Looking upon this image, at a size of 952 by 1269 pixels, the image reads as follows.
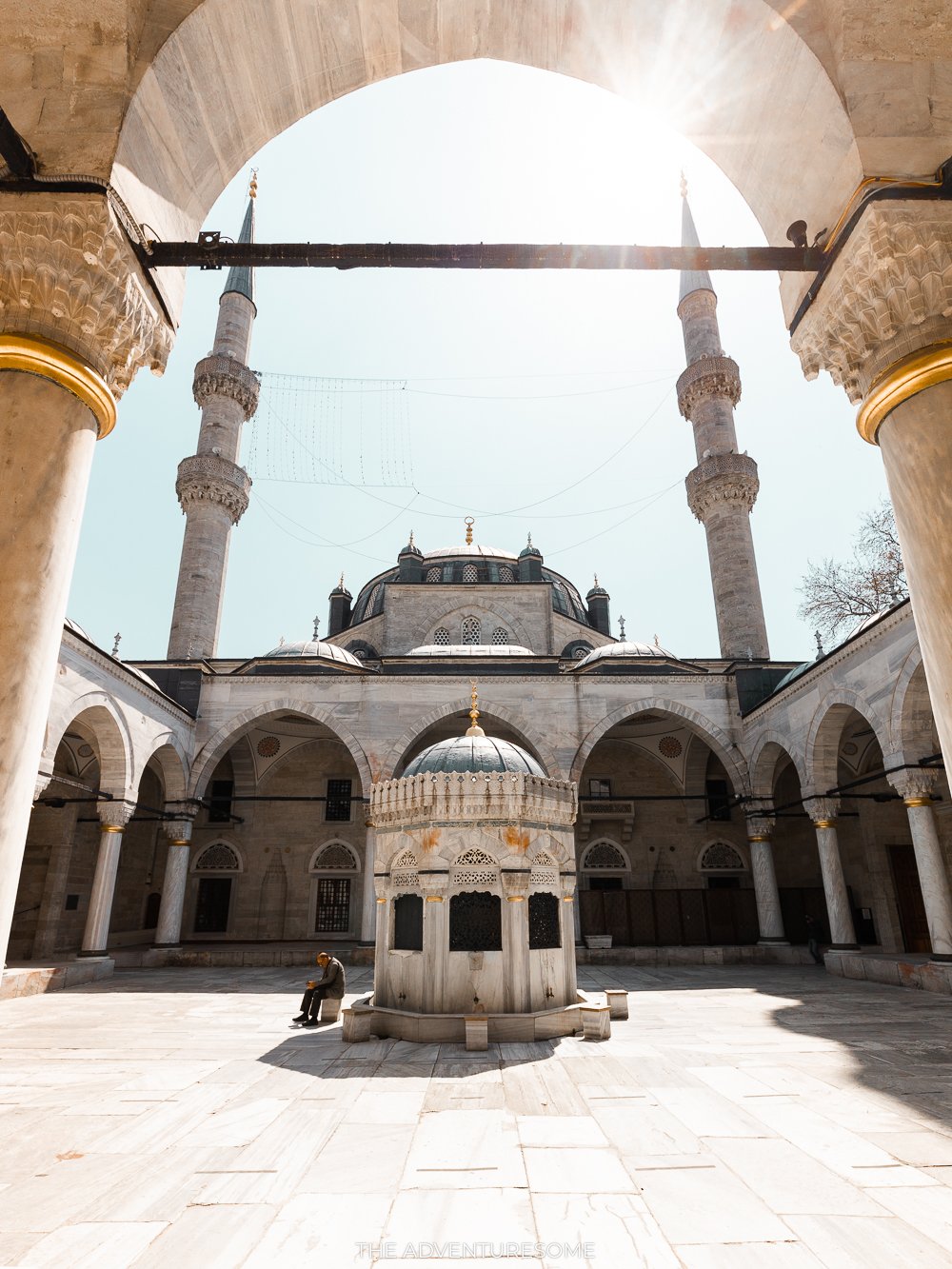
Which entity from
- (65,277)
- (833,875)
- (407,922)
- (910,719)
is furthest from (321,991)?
(833,875)

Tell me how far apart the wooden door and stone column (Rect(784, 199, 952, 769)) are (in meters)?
14.9

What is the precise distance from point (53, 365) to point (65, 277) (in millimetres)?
475

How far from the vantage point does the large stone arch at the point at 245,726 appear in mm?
16891

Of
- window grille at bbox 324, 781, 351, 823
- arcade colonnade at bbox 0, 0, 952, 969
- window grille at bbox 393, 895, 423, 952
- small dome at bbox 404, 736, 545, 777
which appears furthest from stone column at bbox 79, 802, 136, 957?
arcade colonnade at bbox 0, 0, 952, 969

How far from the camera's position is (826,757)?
1417 cm

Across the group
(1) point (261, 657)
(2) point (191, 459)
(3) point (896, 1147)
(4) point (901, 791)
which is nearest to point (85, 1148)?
(3) point (896, 1147)

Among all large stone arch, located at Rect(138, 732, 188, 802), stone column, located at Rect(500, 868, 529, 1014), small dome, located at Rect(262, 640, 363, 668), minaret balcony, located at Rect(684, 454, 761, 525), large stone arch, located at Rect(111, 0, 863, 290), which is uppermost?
minaret balcony, located at Rect(684, 454, 761, 525)

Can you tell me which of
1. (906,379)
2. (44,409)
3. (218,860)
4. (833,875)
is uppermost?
(906,379)

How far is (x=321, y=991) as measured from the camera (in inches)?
337

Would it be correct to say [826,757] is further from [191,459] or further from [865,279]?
[191,459]

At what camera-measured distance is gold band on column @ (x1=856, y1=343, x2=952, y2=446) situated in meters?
3.30

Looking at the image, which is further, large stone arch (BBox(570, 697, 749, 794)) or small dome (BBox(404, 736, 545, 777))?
large stone arch (BBox(570, 697, 749, 794))

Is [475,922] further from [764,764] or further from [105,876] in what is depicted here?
[764,764]

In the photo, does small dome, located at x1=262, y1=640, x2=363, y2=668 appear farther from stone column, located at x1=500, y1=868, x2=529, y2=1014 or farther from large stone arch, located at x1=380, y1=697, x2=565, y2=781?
stone column, located at x1=500, y1=868, x2=529, y2=1014
